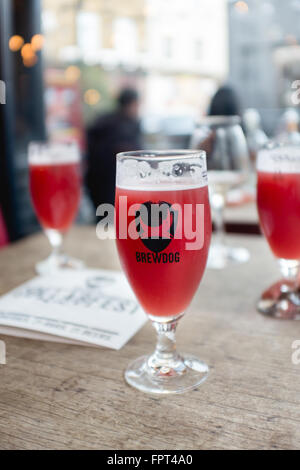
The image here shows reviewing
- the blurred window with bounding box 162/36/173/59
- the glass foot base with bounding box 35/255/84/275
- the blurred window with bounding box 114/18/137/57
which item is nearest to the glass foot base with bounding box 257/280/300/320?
the glass foot base with bounding box 35/255/84/275

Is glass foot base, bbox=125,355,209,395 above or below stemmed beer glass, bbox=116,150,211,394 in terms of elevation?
below

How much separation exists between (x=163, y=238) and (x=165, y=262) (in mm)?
33

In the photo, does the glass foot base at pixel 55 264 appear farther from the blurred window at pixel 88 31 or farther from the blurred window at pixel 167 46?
the blurred window at pixel 167 46

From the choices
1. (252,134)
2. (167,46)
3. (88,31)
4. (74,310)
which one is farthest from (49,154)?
(167,46)

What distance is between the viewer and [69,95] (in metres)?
6.87

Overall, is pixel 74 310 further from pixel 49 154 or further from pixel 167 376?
pixel 49 154

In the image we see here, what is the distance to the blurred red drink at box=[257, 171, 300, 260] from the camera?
2.73 ft

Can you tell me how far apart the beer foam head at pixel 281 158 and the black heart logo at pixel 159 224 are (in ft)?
0.97

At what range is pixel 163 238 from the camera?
0.63 metres

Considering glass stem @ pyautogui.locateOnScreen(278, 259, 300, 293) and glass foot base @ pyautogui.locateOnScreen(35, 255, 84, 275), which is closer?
glass stem @ pyautogui.locateOnScreen(278, 259, 300, 293)

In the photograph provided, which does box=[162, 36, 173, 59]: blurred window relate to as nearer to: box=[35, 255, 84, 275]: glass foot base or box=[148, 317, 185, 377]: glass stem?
box=[35, 255, 84, 275]: glass foot base

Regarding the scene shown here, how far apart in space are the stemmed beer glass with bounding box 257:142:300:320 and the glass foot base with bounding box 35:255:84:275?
48 centimetres

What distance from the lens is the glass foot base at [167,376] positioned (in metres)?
0.63

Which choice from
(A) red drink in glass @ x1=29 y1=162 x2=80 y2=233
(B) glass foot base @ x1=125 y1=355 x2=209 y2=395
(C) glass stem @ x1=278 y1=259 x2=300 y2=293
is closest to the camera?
(B) glass foot base @ x1=125 y1=355 x2=209 y2=395
